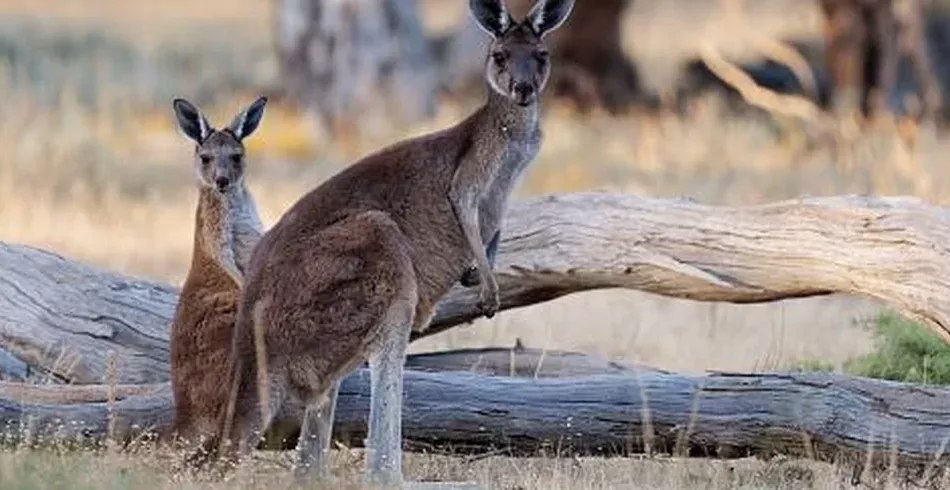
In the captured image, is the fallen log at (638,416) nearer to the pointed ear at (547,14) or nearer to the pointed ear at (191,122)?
the pointed ear at (191,122)

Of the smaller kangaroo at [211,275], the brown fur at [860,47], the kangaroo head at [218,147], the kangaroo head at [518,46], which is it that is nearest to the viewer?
the smaller kangaroo at [211,275]

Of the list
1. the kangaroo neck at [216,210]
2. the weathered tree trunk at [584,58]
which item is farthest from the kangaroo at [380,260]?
the weathered tree trunk at [584,58]

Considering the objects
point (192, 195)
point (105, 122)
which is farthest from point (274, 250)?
point (105, 122)

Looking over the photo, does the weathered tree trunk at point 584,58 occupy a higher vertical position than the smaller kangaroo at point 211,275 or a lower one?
higher

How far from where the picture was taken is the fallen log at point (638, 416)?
7.43 m

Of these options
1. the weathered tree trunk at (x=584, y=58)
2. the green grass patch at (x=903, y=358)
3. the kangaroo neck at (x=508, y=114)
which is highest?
the weathered tree trunk at (x=584, y=58)

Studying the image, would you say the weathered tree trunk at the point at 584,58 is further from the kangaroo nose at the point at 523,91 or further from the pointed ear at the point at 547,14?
the kangaroo nose at the point at 523,91

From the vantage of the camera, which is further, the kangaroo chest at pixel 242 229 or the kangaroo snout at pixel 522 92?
the kangaroo chest at pixel 242 229

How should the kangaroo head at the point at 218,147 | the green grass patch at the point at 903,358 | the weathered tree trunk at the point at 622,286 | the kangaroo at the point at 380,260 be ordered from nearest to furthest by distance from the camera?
the kangaroo at the point at 380,260 → the weathered tree trunk at the point at 622,286 → the kangaroo head at the point at 218,147 → the green grass patch at the point at 903,358

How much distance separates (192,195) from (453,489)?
27.1 feet

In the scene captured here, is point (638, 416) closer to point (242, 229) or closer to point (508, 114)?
point (508, 114)

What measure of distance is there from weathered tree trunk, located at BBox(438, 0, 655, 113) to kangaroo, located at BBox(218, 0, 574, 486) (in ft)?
47.5

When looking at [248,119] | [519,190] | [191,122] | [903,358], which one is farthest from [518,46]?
[519,190]

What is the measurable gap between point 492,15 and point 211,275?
135 centimetres
